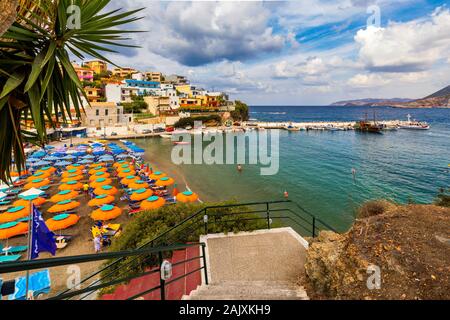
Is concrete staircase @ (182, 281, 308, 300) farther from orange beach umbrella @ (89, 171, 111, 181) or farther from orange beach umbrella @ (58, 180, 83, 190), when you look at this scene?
orange beach umbrella @ (89, 171, 111, 181)

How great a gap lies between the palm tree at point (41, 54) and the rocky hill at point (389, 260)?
16.3 ft

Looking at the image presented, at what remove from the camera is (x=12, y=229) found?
1319 cm

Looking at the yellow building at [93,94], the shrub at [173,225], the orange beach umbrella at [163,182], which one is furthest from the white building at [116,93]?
the shrub at [173,225]

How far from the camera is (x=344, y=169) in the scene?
3300 cm

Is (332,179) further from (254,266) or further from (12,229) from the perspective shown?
(12,229)

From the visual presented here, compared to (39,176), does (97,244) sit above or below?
below

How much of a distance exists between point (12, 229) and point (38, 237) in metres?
7.54

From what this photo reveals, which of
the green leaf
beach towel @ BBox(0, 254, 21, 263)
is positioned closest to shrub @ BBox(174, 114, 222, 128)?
beach towel @ BBox(0, 254, 21, 263)

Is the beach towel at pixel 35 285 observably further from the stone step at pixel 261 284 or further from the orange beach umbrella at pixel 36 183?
the orange beach umbrella at pixel 36 183

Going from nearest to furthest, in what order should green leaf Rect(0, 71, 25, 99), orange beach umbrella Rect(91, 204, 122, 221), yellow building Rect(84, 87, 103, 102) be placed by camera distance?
green leaf Rect(0, 71, 25, 99) → orange beach umbrella Rect(91, 204, 122, 221) → yellow building Rect(84, 87, 103, 102)

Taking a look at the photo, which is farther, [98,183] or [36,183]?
[36,183]

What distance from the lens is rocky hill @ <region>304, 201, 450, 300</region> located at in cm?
337

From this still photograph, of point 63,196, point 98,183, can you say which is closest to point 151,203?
A: point 63,196

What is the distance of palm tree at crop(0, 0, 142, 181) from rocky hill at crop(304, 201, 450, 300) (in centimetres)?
498
